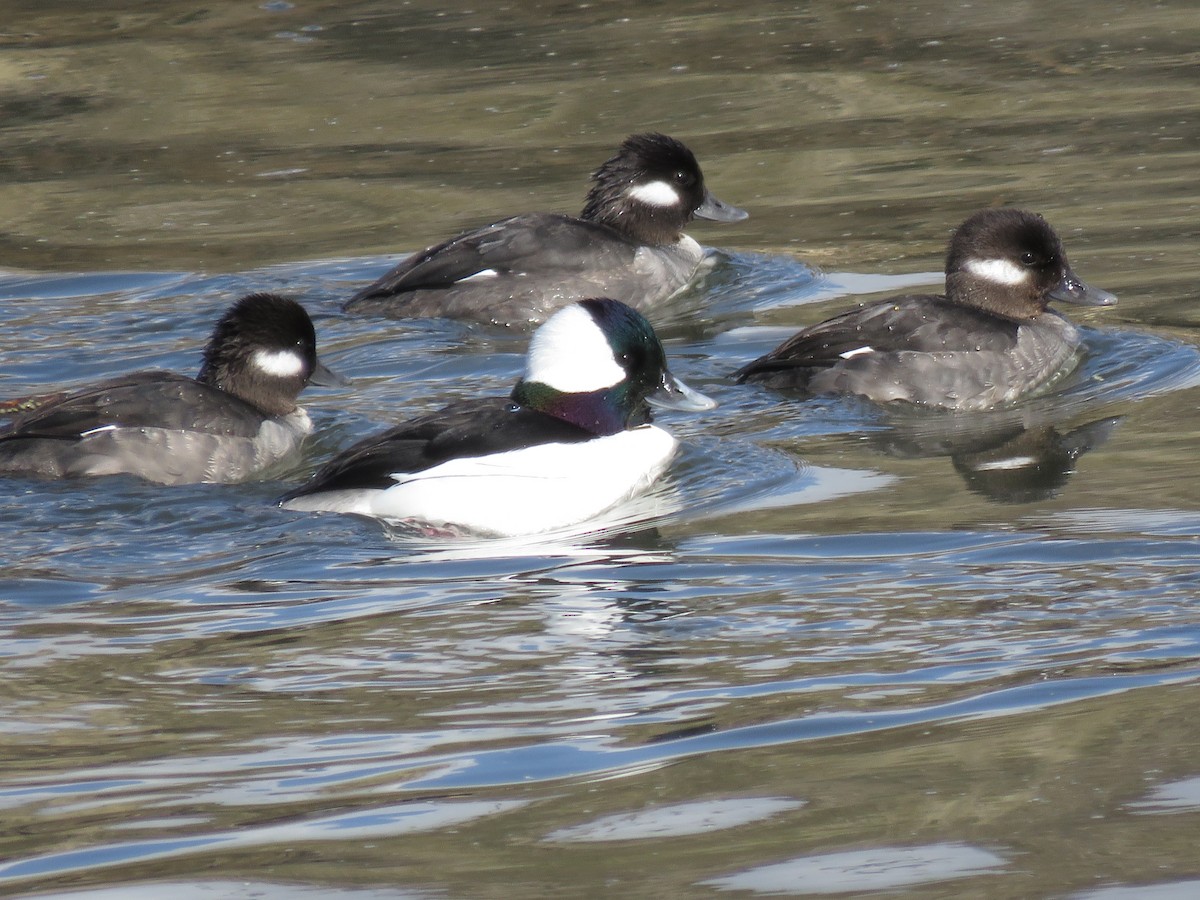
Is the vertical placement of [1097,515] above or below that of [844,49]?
below

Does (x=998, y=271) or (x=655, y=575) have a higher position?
(x=998, y=271)

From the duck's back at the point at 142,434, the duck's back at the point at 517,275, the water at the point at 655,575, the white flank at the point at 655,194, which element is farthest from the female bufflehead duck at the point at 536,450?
the white flank at the point at 655,194

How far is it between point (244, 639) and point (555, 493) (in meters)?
1.64

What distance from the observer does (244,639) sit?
A: 521cm

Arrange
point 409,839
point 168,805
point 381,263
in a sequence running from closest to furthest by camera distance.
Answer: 1. point 409,839
2. point 168,805
3. point 381,263

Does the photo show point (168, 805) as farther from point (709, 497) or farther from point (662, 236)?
point (662, 236)

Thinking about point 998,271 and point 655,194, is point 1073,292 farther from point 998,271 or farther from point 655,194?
point 655,194

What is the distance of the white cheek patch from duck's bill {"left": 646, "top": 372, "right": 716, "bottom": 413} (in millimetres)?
1762

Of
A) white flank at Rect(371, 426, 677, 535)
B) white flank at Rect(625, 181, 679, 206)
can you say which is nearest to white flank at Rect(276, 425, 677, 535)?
white flank at Rect(371, 426, 677, 535)

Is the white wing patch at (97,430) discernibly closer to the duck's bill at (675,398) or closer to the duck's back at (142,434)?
the duck's back at (142,434)

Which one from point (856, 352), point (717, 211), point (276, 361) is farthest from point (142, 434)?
point (717, 211)

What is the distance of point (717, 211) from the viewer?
35.6ft

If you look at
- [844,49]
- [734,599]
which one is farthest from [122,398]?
[844,49]

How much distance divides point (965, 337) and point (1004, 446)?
0.82 meters
